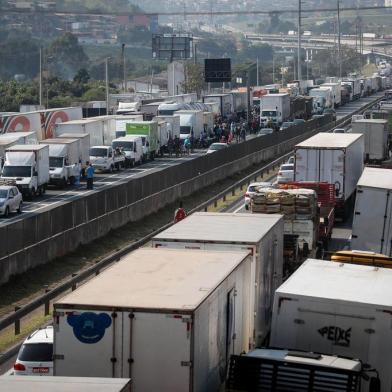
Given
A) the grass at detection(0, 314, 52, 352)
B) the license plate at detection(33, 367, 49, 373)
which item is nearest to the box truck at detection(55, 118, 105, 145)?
the grass at detection(0, 314, 52, 352)

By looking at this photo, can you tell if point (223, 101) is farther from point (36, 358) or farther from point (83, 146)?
point (36, 358)

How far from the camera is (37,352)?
17.8 meters

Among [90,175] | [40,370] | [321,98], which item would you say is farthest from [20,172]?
[321,98]

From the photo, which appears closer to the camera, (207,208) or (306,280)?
(306,280)

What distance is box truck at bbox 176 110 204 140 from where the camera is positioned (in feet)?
261

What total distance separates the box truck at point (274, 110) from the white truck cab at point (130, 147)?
94.6 ft

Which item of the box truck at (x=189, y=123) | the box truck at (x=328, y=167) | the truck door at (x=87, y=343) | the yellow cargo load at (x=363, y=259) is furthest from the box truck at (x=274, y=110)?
the truck door at (x=87, y=343)

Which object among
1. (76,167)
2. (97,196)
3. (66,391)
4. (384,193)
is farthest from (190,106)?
(66,391)

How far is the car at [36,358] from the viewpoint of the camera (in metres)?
17.4

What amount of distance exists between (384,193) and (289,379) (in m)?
15.6

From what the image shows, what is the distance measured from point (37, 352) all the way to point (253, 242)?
349 centimetres

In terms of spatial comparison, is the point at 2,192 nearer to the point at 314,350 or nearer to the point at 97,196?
the point at 97,196

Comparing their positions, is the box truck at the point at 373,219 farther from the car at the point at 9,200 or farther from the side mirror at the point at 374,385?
the car at the point at 9,200

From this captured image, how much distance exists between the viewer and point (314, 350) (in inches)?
641
